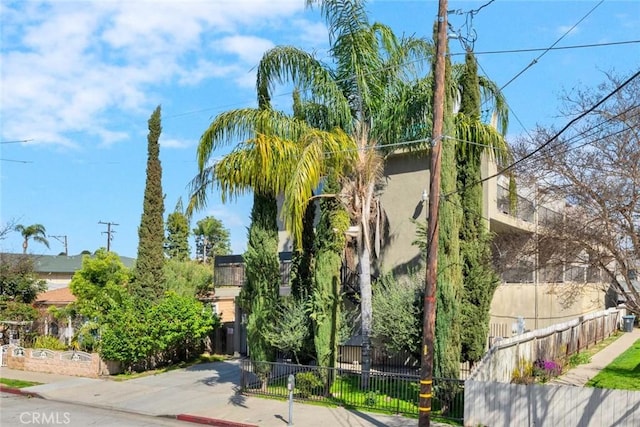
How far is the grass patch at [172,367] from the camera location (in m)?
21.6

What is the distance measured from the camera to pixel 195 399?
690 inches

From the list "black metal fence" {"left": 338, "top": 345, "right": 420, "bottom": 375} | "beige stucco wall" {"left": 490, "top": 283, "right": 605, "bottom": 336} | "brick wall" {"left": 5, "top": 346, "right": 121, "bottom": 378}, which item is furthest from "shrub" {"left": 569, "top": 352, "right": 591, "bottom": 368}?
"brick wall" {"left": 5, "top": 346, "right": 121, "bottom": 378}

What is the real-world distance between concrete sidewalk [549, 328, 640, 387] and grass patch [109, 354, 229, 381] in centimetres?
1340

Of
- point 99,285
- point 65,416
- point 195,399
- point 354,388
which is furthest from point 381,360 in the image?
point 99,285

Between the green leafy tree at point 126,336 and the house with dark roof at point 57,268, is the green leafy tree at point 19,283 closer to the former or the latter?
the green leafy tree at point 126,336

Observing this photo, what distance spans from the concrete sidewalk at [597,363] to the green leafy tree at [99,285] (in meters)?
15.6

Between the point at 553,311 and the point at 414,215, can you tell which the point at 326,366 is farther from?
the point at 553,311

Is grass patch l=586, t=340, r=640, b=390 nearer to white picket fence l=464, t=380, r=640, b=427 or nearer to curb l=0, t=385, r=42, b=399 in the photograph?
white picket fence l=464, t=380, r=640, b=427

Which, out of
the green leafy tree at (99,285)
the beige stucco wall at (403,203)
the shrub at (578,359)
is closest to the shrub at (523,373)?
the shrub at (578,359)

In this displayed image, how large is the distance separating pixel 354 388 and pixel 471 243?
550 centimetres

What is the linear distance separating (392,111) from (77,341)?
50.3ft

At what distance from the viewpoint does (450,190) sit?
51.5 ft

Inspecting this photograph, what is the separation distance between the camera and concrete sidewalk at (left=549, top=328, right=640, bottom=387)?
17.5 m

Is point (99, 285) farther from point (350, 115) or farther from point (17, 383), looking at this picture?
point (350, 115)
